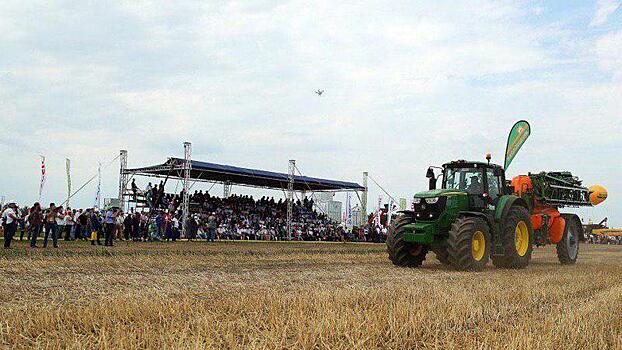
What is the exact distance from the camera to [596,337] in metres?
4.84

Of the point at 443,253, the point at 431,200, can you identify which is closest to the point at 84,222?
the point at 431,200

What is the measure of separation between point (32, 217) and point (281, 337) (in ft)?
51.4

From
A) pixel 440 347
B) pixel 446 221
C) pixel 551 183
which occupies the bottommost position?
pixel 440 347

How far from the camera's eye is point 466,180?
13070 millimetres

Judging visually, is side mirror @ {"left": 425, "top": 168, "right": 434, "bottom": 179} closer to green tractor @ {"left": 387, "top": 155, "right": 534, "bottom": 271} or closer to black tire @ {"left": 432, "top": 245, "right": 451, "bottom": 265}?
green tractor @ {"left": 387, "top": 155, "right": 534, "bottom": 271}

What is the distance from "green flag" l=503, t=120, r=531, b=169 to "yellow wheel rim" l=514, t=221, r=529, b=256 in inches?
207

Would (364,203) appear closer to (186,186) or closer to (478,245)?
(186,186)

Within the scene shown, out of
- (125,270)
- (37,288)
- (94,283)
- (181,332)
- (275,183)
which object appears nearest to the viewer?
(181,332)

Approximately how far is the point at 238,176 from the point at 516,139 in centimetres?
2062

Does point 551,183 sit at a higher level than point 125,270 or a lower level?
higher

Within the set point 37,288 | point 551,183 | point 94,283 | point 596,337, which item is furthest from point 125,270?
point 551,183

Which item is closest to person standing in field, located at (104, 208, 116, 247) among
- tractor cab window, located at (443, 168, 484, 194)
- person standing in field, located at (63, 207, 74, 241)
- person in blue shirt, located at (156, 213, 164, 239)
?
person standing in field, located at (63, 207, 74, 241)

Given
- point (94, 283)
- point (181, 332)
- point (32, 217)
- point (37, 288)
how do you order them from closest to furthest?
point (181, 332), point (37, 288), point (94, 283), point (32, 217)

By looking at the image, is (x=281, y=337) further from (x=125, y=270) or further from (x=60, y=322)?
(x=125, y=270)
